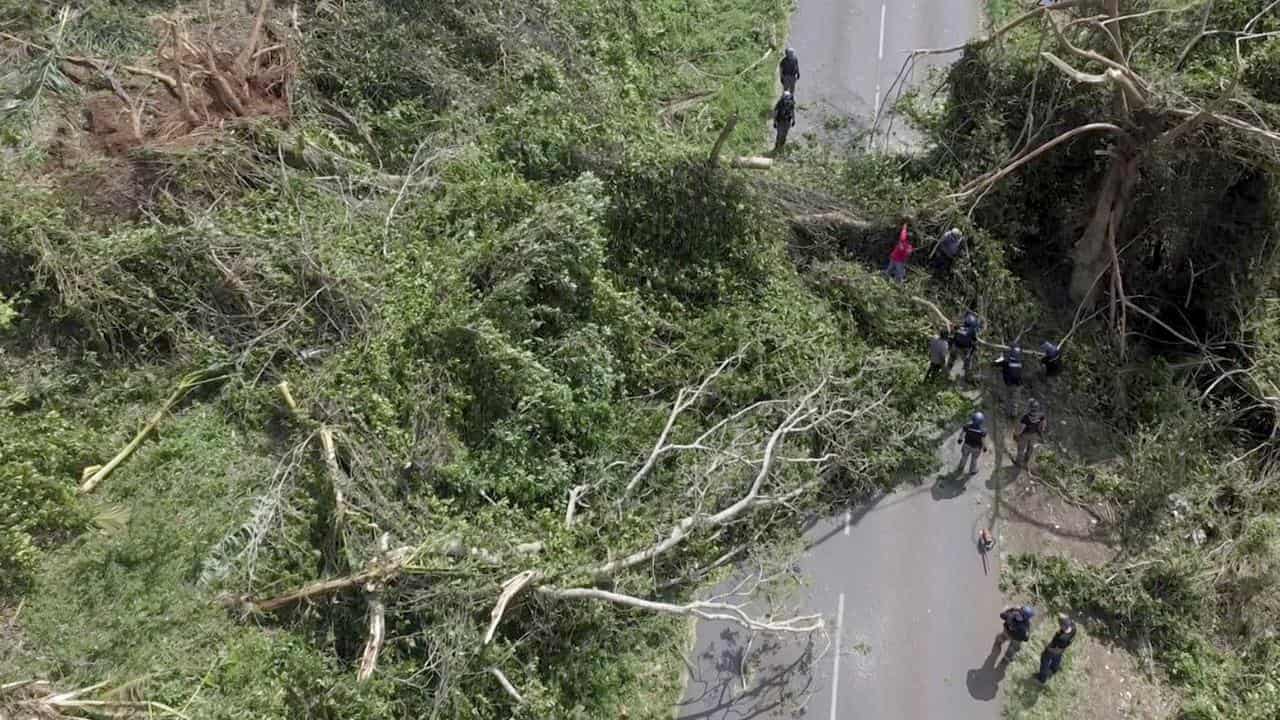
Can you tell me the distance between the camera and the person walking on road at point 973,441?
10578 millimetres

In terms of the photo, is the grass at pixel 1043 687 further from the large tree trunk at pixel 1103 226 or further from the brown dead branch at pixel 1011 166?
the brown dead branch at pixel 1011 166

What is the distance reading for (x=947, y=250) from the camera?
12.0 m

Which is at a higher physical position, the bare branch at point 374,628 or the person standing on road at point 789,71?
the person standing on road at point 789,71

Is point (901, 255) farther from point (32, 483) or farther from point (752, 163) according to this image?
point (32, 483)

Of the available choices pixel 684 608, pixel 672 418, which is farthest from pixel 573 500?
pixel 684 608

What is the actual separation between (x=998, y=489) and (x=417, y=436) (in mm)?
7673

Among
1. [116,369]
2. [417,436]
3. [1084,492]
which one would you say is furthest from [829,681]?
[116,369]

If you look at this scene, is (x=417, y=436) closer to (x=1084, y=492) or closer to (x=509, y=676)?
(x=509, y=676)

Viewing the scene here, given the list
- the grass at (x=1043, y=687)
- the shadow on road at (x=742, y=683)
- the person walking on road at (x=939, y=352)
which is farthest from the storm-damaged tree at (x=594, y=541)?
the grass at (x=1043, y=687)

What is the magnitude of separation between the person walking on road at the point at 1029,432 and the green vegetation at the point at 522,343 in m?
0.49

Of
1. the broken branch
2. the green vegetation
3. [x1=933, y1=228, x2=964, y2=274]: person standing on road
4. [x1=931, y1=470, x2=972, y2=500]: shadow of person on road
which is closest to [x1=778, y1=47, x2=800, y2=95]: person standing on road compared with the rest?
the green vegetation

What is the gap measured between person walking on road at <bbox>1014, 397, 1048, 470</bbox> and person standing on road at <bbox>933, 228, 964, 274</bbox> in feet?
7.94

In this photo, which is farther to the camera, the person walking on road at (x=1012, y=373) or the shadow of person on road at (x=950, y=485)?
the person walking on road at (x=1012, y=373)

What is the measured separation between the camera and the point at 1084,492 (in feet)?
35.1
